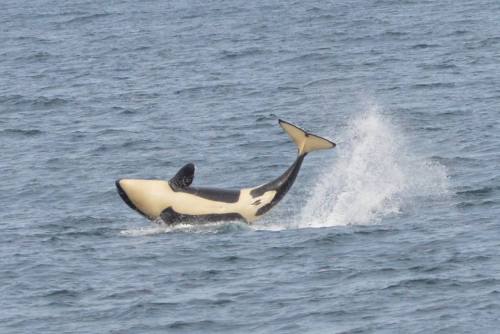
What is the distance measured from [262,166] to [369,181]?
4.67m

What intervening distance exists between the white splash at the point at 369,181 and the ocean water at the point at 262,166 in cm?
13

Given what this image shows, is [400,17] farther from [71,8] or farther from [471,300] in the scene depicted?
[471,300]

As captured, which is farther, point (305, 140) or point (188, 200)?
point (188, 200)

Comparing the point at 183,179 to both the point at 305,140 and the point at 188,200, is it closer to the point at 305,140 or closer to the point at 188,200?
the point at 188,200

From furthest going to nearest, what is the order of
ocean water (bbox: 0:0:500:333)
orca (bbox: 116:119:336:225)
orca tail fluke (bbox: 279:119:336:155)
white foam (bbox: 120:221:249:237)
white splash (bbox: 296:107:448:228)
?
white splash (bbox: 296:107:448:228), orca (bbox: 116:119:336:225), white foam (bbox: 120:221:249:237), orca tail fluke (bbox: 279:119:336:155), ocean water (bbox: 0:0:500:333)

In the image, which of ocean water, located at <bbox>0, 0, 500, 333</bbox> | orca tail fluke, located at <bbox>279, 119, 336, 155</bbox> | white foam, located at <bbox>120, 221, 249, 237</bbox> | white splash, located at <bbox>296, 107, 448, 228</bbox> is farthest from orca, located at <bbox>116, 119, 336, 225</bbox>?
white splash, located at <bbox>296, 107, 448, 228</bbox>

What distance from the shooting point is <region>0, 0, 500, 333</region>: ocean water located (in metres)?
36.5

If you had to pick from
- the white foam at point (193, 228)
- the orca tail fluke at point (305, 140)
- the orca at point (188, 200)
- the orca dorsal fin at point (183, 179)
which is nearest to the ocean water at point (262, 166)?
the white foam at point (193, 228)

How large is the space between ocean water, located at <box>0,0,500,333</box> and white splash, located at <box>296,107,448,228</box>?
13 centimetres

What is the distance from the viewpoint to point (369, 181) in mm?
49750

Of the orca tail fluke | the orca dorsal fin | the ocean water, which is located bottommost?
the ocean water

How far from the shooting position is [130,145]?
192ft

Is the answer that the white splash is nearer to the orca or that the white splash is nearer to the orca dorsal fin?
the orca

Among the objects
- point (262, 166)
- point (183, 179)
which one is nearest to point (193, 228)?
point (183, 179)
